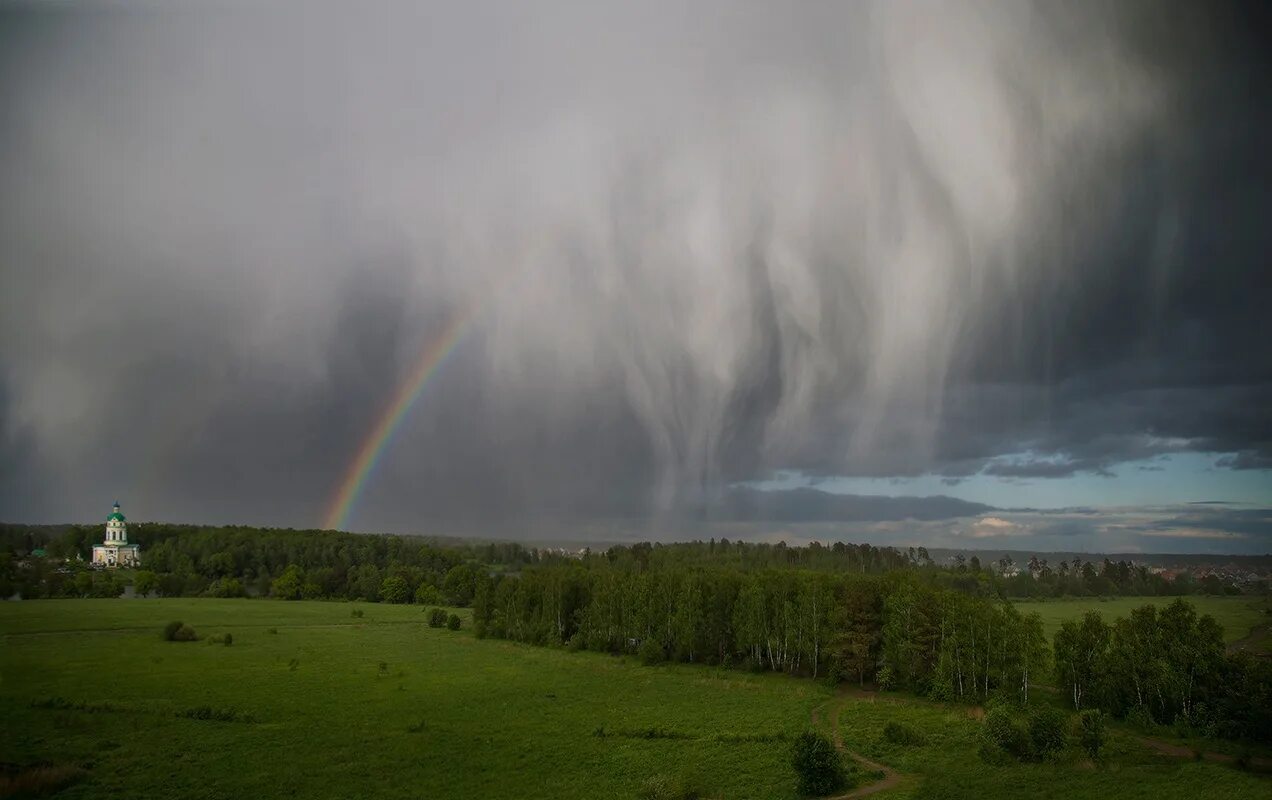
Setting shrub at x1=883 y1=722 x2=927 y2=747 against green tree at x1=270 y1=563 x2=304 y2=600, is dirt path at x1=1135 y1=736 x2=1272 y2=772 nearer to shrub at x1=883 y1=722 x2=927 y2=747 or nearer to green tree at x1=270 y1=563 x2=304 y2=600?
shrub at x1=883 y1=722 x2=927 y2=747

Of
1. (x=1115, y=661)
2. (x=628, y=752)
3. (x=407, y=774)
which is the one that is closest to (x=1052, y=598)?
(x=1115, y=661)

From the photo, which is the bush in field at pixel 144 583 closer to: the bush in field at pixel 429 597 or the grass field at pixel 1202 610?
the bush in field at pixel 429 597

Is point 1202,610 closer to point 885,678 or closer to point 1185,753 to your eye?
point 885,678

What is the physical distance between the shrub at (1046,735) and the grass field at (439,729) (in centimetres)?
186

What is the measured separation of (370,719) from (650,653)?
51405 millimetres

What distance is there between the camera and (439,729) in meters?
59.8

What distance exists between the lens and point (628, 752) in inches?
2140

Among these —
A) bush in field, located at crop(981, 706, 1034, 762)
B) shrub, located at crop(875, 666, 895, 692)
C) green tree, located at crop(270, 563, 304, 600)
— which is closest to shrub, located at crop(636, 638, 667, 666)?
shrub, located at crop(875, 666, 895, 692)

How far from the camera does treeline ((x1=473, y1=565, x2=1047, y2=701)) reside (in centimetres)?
7950

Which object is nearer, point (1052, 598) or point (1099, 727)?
point (1099, 727)

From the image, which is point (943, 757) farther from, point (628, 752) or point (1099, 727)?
point (628, 752)

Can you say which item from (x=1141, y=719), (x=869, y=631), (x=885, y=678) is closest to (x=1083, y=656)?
(x=1141, y=719)

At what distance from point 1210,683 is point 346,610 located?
5931 inches

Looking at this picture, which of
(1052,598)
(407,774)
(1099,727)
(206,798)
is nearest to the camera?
(206,798)
